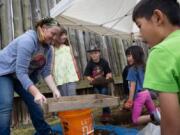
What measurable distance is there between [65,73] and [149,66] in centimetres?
456

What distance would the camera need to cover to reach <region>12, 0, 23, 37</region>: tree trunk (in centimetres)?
605

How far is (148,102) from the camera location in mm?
5273

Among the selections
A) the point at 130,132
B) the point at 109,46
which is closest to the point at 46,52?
the point at 130,132

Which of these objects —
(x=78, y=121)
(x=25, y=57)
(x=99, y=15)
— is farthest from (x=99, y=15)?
(x=25, y=57)

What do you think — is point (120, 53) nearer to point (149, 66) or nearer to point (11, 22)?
point (11, 22)

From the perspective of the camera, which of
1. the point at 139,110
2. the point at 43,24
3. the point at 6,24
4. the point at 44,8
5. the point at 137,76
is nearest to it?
the point at 43,24

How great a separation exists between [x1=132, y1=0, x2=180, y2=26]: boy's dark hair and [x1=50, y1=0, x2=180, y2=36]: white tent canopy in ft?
12.9

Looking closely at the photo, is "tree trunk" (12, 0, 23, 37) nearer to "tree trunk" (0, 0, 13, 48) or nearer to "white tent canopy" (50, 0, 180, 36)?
"tree trunk" (0, 0, 13, 48)

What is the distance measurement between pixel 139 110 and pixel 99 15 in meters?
1.99

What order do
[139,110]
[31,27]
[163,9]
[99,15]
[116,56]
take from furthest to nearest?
[116,56] < [99,15] < [31,27] < [139,110] < [163,9]

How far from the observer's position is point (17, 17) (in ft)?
20.0

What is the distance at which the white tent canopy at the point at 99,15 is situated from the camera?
228 inches

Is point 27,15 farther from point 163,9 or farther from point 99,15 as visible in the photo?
point 163,9

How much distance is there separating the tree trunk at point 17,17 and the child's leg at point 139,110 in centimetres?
224
